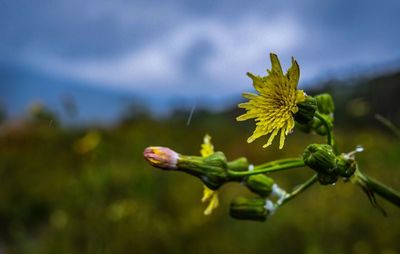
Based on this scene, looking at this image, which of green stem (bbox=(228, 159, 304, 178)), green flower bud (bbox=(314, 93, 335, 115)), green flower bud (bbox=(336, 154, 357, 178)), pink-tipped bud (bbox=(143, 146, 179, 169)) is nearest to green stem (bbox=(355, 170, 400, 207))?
green flower bud (bbox=(336, 154, 357, 178))

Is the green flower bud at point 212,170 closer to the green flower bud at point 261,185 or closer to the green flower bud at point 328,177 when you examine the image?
the green flower bud at point 261,185

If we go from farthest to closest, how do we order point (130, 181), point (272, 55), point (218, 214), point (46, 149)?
1. point (46, 149)
2. point (130, 181)
3. point (218, 214)
4. point (272, 55)

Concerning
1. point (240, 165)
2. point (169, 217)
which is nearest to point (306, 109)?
point (240, 165)

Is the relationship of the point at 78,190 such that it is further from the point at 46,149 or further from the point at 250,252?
the point at 46,149

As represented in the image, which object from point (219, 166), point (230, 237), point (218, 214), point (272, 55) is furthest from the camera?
point (218, 214)

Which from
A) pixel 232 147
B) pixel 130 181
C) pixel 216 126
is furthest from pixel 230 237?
pixel 216 126

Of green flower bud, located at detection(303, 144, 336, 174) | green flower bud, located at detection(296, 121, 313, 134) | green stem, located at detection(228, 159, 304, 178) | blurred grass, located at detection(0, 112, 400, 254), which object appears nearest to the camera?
green flower bud, located at detection(303, 144, 336, 174)

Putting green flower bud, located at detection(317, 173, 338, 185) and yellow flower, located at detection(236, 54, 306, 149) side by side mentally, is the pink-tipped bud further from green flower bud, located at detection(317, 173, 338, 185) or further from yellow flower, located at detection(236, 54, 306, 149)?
green flower bud, located at detection(317, 173, 338, 185)
